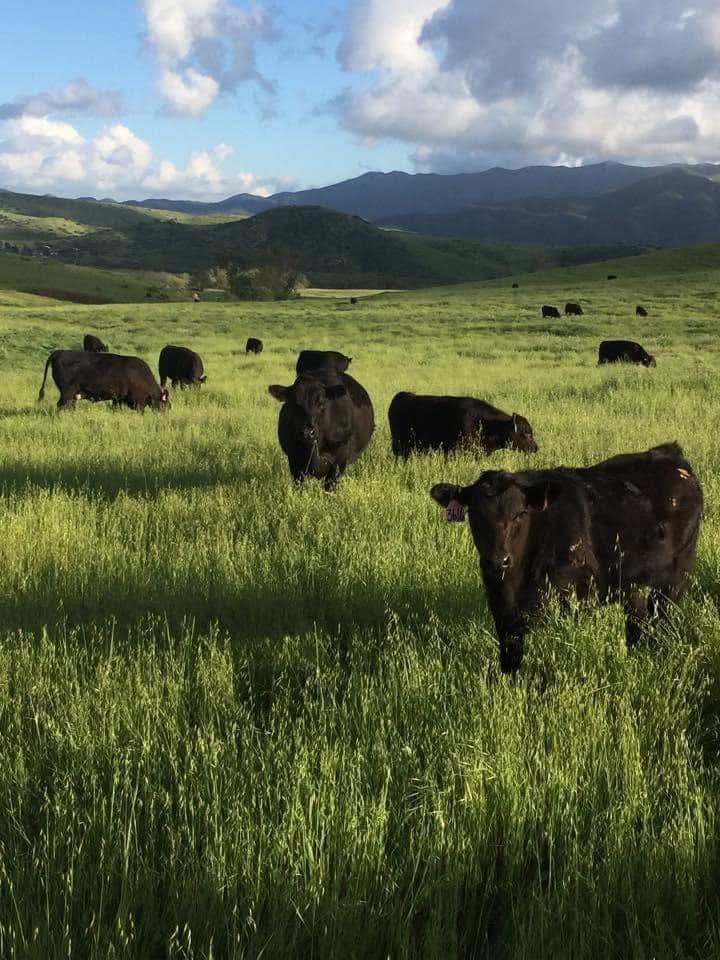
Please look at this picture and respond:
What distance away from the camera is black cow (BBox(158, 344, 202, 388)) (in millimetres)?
21125

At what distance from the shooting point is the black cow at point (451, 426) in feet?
33.9

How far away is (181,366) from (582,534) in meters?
18.3

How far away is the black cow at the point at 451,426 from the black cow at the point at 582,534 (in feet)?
17.0

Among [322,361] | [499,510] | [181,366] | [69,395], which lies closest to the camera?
[499,510]

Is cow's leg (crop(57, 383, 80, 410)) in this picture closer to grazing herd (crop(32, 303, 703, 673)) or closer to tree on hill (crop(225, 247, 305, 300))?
grazing herd (crop(32, 303, 703, 673))

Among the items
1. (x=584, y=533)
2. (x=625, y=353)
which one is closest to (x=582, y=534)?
(x=584, y=533)

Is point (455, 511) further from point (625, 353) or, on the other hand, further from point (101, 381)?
point (625, 353)

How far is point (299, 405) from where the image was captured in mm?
8719

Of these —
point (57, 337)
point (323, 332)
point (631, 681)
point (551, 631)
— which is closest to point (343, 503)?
point (551, 631)

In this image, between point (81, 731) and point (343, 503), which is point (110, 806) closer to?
point (81, 731)

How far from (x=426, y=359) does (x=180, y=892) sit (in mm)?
25741

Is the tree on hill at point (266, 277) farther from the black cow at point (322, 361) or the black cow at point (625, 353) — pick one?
the black cow at point (322, 361)

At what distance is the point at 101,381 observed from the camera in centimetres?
1645

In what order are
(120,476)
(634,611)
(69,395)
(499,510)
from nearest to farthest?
(499,510), (634,611), (120,476), (69,395)
